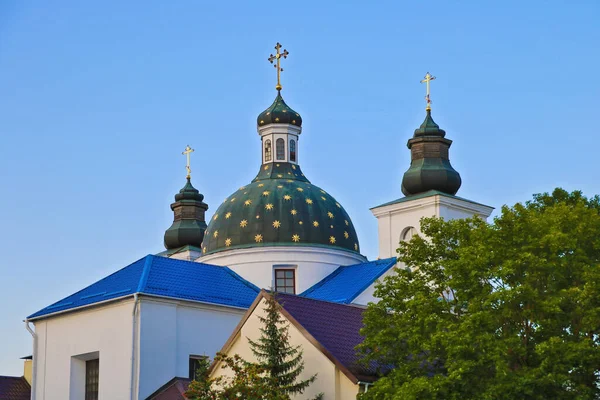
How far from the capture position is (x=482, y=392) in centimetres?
2969

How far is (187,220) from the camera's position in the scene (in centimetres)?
7400

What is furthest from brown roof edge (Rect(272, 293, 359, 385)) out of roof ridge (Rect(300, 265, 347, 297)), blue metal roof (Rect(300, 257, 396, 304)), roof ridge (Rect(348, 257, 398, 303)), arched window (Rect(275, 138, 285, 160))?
arched window (Rect(275, 138, 285, 160))

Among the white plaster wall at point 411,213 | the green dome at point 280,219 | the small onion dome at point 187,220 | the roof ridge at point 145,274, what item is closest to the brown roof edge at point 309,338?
the roof ridge at point 145,274

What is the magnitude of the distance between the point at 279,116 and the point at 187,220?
600 inches

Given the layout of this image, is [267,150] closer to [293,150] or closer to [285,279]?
[293,150]

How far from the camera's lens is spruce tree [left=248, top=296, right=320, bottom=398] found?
109ft

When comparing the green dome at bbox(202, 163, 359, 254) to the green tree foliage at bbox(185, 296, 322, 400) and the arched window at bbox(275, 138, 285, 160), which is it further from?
the green tree foliage at bbox(185, 296, 322, 400)

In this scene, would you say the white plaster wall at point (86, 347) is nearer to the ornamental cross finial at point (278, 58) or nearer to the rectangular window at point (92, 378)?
the rectangular window at point (92, 378)

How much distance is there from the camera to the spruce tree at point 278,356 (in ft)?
109

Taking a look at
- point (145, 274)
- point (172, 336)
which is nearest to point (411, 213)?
point (145, 274)

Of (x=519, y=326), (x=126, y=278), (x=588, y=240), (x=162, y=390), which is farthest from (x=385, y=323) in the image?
(x=126, y=278)

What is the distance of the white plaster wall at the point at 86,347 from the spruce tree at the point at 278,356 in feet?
37.9

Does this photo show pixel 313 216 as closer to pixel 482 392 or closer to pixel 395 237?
pixel 395 237

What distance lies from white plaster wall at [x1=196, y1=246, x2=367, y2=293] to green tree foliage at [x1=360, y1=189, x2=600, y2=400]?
2108 cm
